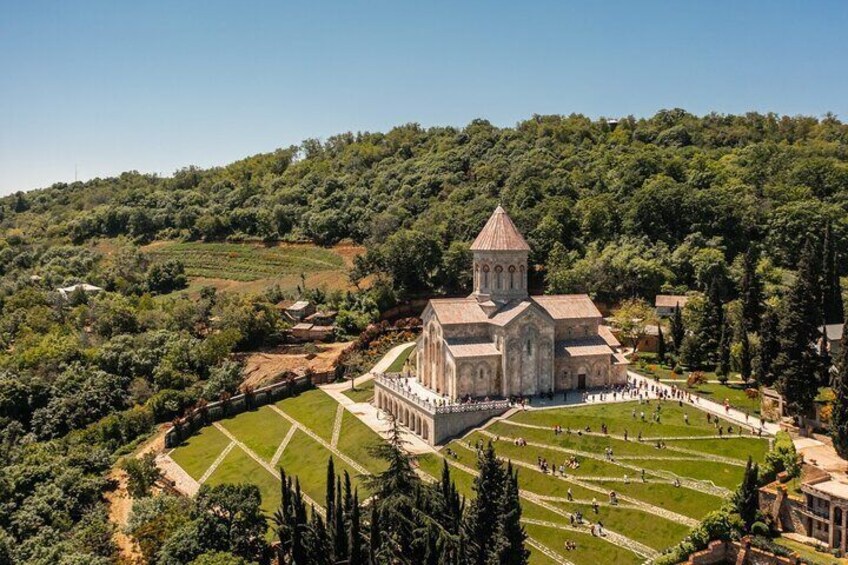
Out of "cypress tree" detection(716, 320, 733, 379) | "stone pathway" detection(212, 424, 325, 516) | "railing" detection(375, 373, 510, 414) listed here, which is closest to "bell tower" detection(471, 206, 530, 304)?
"railing" detection(375, 373, 510, 414)

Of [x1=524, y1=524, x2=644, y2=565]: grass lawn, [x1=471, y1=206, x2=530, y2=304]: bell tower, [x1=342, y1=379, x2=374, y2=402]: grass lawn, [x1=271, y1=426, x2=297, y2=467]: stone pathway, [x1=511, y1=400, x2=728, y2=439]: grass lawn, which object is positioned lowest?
[x1=524, y1=524, x2=644, y2=565]: grass lawn

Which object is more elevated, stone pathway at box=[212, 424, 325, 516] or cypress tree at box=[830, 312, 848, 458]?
cypress tree at box=[830, 312, 848, 458]

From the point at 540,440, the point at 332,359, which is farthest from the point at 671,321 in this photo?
the point at 332,359

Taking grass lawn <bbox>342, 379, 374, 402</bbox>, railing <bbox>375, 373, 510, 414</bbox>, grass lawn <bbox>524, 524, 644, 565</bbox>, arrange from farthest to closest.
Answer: grass lawn <bbox>342, 379, 374, 402</bbox> → railing <bbox>375, 373, 510, 414</bbox> → grass lawn <bbox>524, 524, 644, 565</bbox>

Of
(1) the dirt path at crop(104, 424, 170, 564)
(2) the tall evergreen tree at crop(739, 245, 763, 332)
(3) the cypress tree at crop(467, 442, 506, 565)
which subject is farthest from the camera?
(2) the tall evergreen tree at crop(739, 245, 763, 332)

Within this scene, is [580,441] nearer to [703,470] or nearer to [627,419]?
[627,419]

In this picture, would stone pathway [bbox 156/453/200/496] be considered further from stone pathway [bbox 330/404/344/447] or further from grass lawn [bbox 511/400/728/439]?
grass lawn [bbox 511/400/728/439]

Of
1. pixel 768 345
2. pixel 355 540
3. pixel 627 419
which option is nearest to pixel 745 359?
pixel 768 345
